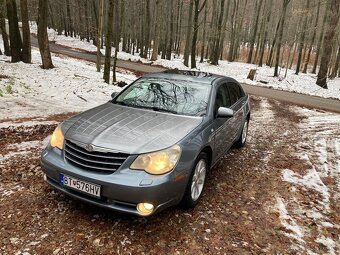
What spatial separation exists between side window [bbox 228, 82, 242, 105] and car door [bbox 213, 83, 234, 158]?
0.25 m

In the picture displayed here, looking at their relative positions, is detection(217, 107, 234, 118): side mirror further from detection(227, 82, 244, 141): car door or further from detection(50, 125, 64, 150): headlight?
detection(50, 125, 64, 150): headlight

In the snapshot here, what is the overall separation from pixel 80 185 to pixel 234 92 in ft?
12.8

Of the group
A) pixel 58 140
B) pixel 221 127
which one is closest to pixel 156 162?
pixel 58 140

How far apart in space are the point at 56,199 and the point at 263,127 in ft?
22.4

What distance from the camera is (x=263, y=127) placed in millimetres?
9273

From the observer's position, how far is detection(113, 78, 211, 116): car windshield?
466 centimetres

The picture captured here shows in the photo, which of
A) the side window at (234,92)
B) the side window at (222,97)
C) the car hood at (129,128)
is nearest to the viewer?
the car hood at (129,128)

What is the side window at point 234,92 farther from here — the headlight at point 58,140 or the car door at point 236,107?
the headlight at point 58,140

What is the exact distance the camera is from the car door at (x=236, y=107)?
578 centimetres

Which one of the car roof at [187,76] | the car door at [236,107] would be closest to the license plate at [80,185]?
the car roof at [187,76]

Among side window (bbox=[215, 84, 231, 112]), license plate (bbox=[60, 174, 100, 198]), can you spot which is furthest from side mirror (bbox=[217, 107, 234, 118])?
license plate (bbox=[60, 174, 100, 198])

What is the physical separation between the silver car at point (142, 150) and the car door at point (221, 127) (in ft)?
0.06

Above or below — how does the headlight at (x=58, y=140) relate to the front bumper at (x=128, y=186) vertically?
above

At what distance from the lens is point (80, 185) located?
11.3 feet
